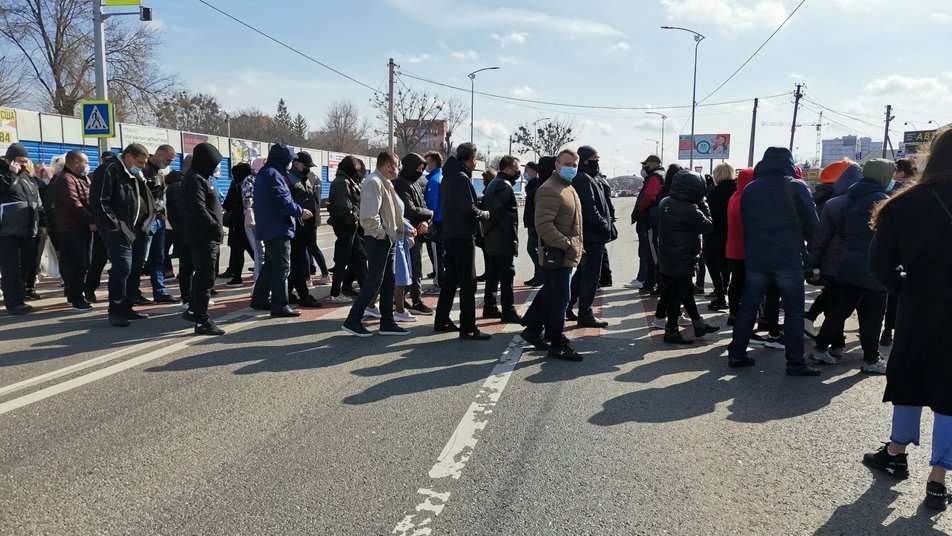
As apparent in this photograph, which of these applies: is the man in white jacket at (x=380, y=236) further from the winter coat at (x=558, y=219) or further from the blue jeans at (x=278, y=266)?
the winter coat at (x=558, y=219)

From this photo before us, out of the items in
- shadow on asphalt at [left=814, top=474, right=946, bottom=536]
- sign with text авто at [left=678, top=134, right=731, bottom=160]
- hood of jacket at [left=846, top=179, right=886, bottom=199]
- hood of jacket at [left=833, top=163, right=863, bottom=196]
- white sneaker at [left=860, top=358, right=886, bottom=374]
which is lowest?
shadow on asphalt at [left=814, top=474, right=946, bottom=536]

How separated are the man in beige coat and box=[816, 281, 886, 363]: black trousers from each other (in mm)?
2394

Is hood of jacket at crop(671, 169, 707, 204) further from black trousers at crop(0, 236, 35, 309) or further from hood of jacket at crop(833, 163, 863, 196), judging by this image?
black trousers at crop(0, 236, 35, 309)

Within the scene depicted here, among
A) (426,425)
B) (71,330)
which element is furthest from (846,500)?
(71,330)

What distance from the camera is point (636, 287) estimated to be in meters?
10.2

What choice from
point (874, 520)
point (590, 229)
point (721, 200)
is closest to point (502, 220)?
point (590, 229)

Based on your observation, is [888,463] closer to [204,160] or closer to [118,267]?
[204,160]

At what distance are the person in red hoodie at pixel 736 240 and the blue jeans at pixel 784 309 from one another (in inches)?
39.9

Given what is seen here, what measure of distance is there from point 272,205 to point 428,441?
4308 millimetres

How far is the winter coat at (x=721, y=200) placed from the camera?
25.8 feet

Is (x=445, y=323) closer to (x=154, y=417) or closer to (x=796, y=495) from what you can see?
(x=154, y=417)

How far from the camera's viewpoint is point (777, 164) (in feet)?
17.6

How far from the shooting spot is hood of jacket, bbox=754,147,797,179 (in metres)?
5.35

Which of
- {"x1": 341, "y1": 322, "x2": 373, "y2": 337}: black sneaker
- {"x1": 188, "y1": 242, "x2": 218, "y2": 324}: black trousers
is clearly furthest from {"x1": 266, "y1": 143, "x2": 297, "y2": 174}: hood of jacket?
{"x1": 341, "y1": 322, "x2": 373, "y2": 337}: black sneaker
